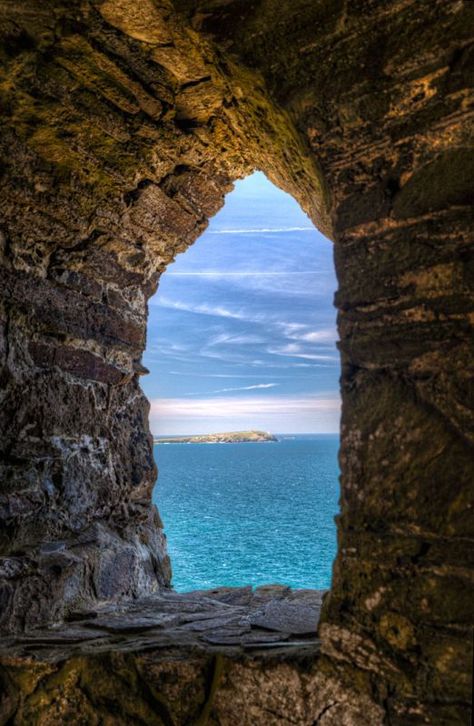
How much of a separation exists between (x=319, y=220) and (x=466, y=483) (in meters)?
1.40

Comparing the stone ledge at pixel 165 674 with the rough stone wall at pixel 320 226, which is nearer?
the rough stone wall at pixel 320 226

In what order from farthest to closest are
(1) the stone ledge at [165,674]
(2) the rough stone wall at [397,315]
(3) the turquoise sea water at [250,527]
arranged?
(3) the turquoise sea water at [250,527]
(1) the stone ledge at [165,674]
(2) the rough stone wall at [397,315]

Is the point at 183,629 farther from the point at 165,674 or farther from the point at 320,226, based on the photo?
the point at 320,226

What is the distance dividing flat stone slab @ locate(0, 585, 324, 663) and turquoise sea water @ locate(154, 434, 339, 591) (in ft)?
54.7

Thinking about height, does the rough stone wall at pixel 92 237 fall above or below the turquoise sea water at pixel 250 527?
above

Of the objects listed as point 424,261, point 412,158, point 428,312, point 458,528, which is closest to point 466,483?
point 458,528

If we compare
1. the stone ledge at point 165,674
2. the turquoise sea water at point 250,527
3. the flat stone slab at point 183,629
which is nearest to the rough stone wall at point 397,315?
the stone ledge at point 165,674

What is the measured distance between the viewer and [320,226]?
2506 mm

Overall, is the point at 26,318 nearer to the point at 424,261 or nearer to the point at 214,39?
the point at 214,39

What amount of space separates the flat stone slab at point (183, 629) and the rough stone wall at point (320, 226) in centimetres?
18

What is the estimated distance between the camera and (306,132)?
1697mm

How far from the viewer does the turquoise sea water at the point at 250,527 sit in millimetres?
34844

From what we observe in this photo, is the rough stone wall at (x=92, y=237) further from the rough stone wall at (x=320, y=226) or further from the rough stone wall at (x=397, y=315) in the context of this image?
the rough stone wall at (x=397, y=315)

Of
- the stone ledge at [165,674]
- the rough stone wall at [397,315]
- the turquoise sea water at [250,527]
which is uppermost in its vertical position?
the rough stone wall at [397,315]
